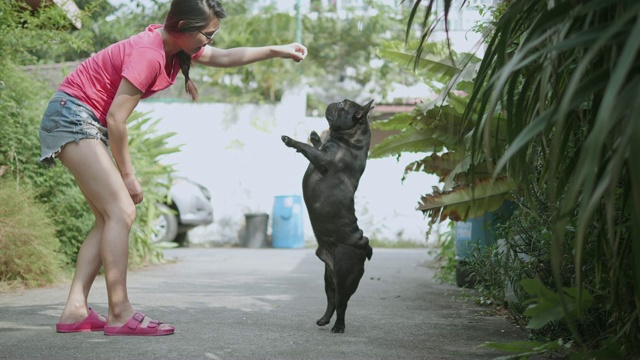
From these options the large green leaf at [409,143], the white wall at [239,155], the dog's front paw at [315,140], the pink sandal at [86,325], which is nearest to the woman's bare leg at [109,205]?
the pink sandal at [86,325]

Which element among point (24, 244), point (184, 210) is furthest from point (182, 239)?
point (24, 244)

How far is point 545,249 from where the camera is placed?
3.84m

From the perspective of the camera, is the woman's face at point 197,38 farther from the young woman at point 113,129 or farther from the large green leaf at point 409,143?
the large green leaf at point 409,143

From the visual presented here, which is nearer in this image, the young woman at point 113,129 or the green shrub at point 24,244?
the young woman at point 113,129

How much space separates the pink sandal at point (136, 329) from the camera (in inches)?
159

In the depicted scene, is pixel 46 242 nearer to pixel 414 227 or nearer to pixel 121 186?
pixel 121 186

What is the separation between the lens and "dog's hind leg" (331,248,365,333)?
414 cm

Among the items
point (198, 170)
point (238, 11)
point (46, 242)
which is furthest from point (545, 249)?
point (238, 11)

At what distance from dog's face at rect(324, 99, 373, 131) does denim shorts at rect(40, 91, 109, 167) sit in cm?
125

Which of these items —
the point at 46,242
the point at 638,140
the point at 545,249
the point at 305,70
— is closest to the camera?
the point at 638,140

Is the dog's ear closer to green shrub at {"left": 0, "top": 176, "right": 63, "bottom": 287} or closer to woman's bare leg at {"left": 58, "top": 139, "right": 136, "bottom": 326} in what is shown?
woman's bare leg at {"left": 58, "top": 139, "right": 136, "bottom": 326}

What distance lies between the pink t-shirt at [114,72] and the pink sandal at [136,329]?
3.57ft

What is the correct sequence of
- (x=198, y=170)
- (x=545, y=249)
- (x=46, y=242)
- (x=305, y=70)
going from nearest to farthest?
(x=545, y=249), (x=46, y=242), (x=198, y=170), (x=305, y=70)

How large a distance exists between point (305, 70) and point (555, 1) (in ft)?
63.2
